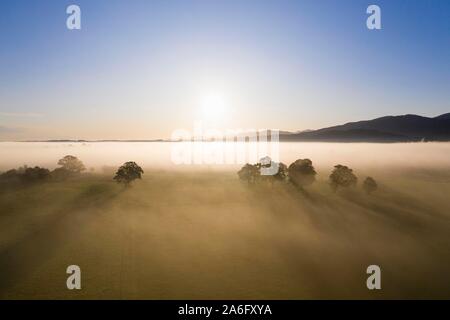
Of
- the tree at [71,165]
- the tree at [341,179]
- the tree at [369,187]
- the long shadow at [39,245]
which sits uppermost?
the tree at [71,165]

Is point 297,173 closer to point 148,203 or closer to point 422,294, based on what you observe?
point 148,203

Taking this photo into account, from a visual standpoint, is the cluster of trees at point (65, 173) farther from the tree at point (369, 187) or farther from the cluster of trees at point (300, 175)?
the tree at point (369, 187)

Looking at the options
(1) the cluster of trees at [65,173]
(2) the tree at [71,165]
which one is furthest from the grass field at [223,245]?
(2) the tree at [71,165]

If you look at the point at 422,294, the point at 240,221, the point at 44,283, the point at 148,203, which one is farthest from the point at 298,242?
the point at 148,203

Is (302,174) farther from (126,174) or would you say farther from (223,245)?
(223,245)

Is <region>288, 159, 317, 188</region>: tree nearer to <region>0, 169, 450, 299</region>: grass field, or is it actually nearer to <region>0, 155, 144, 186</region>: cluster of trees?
<region>0, 169, 450, 299</region>: grass field
